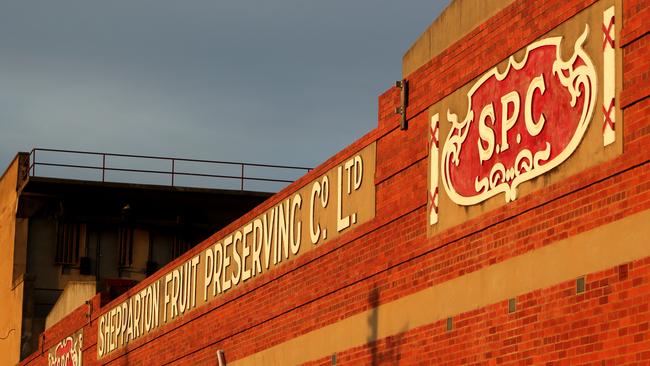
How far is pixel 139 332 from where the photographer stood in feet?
102

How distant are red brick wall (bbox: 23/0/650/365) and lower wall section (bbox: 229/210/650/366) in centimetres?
2

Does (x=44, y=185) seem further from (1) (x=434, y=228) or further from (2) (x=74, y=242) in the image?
(1) (x=434, y=228)

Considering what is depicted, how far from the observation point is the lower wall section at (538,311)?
45.4ft

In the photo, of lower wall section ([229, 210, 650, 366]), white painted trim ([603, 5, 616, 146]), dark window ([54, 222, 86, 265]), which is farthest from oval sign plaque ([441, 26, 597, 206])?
dark window ([54, 222, 86, 265])

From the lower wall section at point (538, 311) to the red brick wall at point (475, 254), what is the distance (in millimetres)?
21

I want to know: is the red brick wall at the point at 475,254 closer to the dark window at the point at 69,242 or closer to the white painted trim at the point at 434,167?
the white painted trim at the point at 434,167

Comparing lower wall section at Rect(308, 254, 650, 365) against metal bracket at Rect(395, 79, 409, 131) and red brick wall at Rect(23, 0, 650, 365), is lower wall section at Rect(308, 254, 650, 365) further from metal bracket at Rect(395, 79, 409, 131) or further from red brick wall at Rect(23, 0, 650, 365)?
metal bracket at Rect(395, 79, 409, 131)

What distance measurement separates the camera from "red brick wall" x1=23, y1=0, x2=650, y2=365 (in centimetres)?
1403

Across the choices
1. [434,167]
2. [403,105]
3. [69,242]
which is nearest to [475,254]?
[434,167]

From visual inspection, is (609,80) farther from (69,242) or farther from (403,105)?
(69,242)

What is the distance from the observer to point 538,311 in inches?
606

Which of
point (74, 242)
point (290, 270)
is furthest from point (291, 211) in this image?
point (74, 242)

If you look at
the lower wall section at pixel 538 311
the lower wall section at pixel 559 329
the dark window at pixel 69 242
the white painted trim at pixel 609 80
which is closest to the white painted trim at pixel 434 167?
the lower wall section at pixel 538 311

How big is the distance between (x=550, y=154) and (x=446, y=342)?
10.4ft
